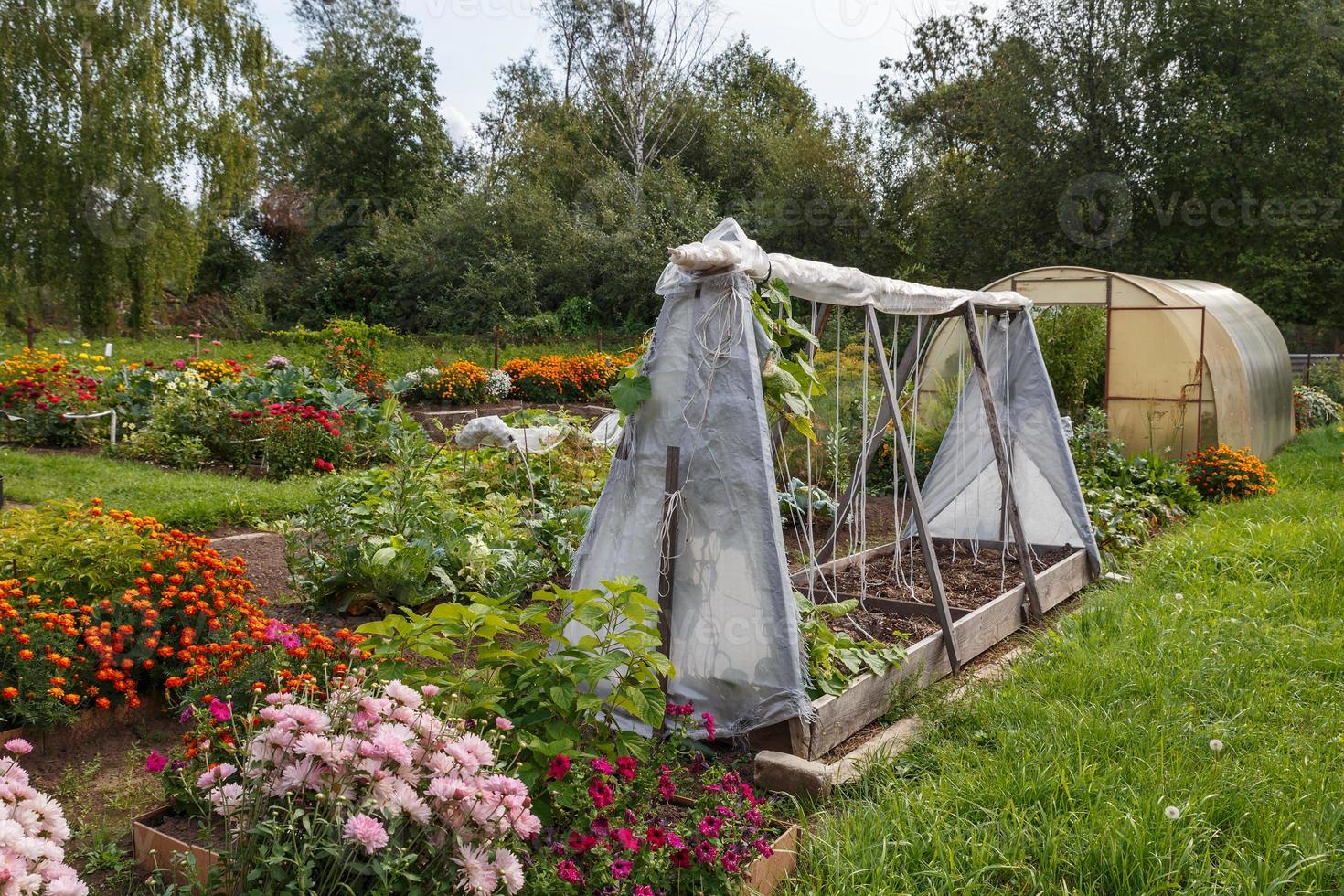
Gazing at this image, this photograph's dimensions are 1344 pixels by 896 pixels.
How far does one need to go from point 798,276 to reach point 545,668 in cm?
179

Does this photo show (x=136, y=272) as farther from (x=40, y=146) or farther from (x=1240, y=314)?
(x=1240, y=314)

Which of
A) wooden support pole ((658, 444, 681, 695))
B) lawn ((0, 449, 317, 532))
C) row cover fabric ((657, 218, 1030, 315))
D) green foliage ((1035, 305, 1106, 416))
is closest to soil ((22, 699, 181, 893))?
wooden support pole ((658, 444, 681, 695))

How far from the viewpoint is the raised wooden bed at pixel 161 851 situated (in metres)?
2.11

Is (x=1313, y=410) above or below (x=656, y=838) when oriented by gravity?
above

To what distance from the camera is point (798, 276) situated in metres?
3.58

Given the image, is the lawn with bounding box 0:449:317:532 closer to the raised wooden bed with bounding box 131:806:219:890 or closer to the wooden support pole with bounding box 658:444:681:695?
the wooden support pole with bounding box 658:444:681:695

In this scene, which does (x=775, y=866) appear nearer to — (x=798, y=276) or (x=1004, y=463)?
(x=798, y=276)

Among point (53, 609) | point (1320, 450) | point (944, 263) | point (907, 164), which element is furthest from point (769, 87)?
point (53, 609)

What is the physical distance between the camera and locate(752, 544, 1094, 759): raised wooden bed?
330 cm

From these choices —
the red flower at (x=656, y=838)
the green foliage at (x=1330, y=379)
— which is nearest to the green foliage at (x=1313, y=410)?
the green foliage at (x=1330, y=379)

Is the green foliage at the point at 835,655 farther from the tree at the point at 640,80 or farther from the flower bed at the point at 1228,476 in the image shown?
the tree at the point at 640,80

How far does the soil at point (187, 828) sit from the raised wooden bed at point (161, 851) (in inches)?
0.4

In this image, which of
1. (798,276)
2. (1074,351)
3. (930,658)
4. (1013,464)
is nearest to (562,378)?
(1074,351)

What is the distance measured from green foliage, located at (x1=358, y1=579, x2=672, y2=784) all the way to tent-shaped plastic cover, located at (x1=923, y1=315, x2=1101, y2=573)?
12.4 feet
